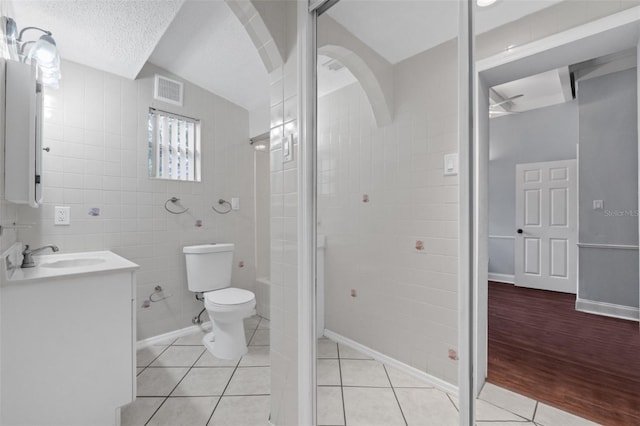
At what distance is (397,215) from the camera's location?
3.83 ft

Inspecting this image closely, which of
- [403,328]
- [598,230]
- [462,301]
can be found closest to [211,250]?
[403,328]

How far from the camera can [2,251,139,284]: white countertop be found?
128 centimetres

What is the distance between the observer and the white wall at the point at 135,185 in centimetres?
212

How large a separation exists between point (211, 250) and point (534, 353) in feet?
7.81

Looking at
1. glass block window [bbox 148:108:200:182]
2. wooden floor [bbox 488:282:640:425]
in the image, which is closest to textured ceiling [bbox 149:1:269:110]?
glass block window [bbox 148:108:200:182]

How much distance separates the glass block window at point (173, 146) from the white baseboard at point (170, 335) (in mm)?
1384

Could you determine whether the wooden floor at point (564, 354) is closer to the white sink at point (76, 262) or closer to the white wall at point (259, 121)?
the white sink at point (76, 262)

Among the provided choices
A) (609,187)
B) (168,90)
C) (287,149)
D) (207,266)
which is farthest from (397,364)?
(168,90)

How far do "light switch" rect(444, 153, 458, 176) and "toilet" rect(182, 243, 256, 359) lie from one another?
5.84 feet

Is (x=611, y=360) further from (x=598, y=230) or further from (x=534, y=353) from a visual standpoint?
(x=598, y=230)

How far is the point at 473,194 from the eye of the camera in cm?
90

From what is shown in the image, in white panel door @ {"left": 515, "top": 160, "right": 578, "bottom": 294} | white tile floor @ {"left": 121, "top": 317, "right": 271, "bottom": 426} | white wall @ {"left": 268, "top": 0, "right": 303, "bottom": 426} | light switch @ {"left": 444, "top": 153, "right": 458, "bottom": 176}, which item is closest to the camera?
white panel door @ {"left": 515, "top": 160, "right": 578, "bottom": 294}

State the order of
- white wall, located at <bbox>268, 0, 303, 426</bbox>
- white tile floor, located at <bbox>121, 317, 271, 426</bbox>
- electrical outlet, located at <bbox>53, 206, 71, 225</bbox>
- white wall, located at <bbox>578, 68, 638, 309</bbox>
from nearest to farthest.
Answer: white wall, located at <bbox>578, 68, 638, 309</bbox> → white wall, located at <bbox>268, 0, 303, 426</bbox> → white tile floor, located at <bbox>121, 317, 271, 426</bbox> → electrical outlet, located at <bbox>53, 206, 71, 225</bbox>

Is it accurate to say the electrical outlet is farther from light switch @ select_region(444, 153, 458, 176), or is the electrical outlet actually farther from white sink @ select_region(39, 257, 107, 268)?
light switch @ select_region(444, 153, 458, 176)
